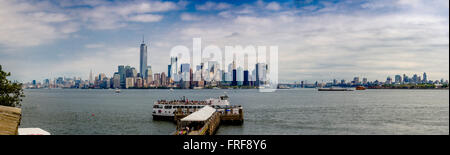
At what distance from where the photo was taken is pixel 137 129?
157 ft
